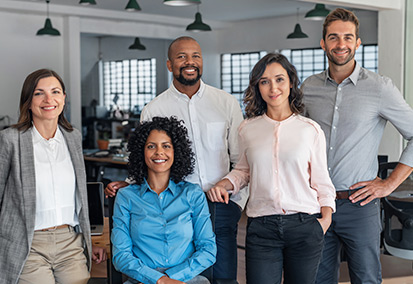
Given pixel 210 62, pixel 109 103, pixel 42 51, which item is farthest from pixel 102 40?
pixel 42 51

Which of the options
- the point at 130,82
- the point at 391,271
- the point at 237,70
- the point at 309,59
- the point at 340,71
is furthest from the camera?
the point at 130,82

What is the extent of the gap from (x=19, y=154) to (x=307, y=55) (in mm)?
9009

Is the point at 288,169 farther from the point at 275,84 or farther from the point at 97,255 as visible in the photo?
the point at 97,255

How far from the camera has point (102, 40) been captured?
14.2 meters

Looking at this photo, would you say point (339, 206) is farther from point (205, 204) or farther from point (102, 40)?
point (102, 40)

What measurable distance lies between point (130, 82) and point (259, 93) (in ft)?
38.3

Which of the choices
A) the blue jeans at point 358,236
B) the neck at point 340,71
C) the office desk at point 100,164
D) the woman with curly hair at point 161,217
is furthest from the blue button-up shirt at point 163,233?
the office desk at point 100,164

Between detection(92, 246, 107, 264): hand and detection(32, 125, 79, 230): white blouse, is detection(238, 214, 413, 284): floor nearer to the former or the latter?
detection(92, 246, 107, 264): hand

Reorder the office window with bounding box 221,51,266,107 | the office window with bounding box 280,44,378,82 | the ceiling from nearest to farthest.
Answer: the ceiling < the office window with bounding box 280,44,378,82 < the office window with bounding box 221,51,266,107

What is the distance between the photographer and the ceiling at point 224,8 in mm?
9070

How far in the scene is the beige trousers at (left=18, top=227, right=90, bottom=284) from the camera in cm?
226

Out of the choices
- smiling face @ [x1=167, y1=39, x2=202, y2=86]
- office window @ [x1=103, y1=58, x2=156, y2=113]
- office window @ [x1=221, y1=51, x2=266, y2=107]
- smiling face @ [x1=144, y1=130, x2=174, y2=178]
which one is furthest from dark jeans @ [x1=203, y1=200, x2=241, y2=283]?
office window @ [x1=103, y1=58, x2=156, y2=113]

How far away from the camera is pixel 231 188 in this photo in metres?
2.57

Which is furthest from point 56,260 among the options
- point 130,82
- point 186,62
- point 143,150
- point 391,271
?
point 130,82
